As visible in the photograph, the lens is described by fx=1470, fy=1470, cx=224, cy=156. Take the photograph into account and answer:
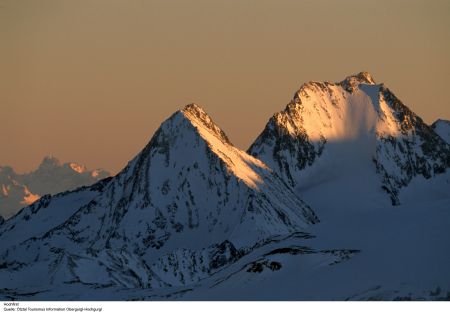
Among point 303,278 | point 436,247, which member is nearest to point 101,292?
point 303,278

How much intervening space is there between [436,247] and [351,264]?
294 inches

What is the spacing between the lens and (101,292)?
159000mm

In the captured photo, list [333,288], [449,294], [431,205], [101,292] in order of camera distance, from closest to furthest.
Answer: [449,294] < [333,288] < [431,205] < [101,292]

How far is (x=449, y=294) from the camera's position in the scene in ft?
357

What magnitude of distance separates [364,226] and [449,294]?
87.1ft

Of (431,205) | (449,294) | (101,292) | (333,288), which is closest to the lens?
(449,294)

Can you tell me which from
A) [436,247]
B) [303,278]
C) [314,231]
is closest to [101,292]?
[314,231]

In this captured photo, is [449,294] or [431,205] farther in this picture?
[431,205]

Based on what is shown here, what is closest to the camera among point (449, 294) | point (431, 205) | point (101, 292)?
Result: point (449, 294)
